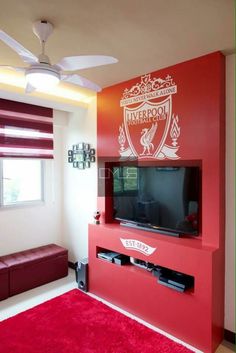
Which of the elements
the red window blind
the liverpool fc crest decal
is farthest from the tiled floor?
the liverpool fc crest decal

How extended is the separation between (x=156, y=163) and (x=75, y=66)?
1.40 m

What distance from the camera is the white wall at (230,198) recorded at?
7.48ft

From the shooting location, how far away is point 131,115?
9.74ft

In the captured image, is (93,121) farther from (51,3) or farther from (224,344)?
(224,344)

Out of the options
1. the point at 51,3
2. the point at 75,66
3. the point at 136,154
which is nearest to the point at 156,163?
the point at 136,154

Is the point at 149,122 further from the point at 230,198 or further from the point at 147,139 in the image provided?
the point at 230,198

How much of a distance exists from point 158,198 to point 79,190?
1506mm

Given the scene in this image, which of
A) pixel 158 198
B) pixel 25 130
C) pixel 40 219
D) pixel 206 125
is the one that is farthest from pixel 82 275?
pixel 206 125

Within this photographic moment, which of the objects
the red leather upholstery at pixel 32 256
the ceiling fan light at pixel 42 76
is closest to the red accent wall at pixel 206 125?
the ceiling fan light at pixel 42 76

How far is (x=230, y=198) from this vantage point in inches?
90.9

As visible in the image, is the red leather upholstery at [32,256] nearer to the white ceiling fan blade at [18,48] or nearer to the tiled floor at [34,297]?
the tiled floor at [34,297]

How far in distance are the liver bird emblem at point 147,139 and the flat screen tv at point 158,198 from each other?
19 cm

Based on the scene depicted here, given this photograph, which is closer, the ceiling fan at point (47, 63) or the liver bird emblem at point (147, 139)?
the ceiling fan at point (47, 63)

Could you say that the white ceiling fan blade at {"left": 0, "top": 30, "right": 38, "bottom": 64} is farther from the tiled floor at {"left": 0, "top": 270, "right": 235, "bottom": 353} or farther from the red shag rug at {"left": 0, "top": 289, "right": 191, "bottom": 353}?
the tiled floor at {"left": 0, "top": 270, "right": 235, "bottom": 353}
